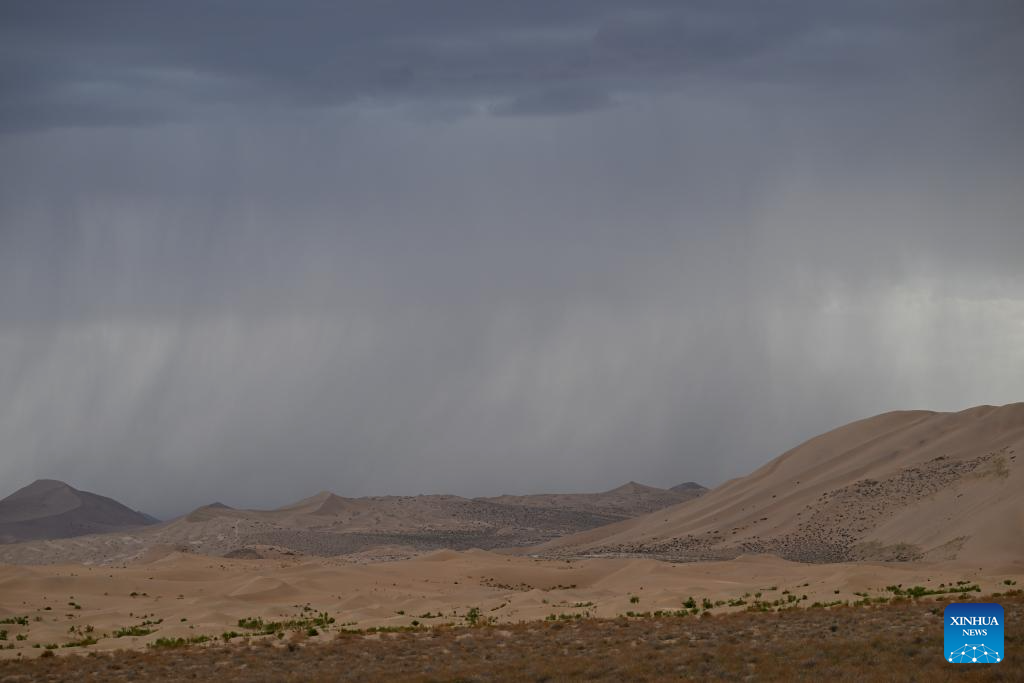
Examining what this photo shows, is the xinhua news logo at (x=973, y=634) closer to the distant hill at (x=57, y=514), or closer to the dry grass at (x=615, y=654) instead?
the dry grass at (x=615, y=654)

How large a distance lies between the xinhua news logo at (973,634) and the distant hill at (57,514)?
144469mm

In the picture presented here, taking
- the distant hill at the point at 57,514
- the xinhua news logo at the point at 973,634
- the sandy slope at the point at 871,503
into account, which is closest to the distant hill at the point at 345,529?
the sandy slope at the point at 871,503

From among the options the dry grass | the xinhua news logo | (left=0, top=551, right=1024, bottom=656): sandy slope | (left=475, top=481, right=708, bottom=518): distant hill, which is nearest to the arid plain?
(left=0, top=551, right=1024, bottom=656): sandy slope

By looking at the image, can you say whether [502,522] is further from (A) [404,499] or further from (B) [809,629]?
(B) [809,629]

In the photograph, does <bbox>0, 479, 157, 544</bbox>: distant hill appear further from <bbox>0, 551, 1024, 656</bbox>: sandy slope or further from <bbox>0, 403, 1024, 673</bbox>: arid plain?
<bbox>0, 551, 1024, 656</bbox>: sandy slope

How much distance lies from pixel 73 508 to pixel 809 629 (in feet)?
542

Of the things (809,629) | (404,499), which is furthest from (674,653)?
(404,499)

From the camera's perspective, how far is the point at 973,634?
2450 centimetres

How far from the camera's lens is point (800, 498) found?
91.2 meters

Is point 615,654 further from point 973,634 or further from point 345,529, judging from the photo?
point 345,529

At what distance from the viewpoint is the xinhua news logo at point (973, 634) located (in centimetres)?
2292

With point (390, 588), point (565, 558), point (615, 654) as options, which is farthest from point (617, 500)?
point (615, 654)

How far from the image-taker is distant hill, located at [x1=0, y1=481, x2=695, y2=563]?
335ft

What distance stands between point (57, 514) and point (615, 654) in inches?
6367
